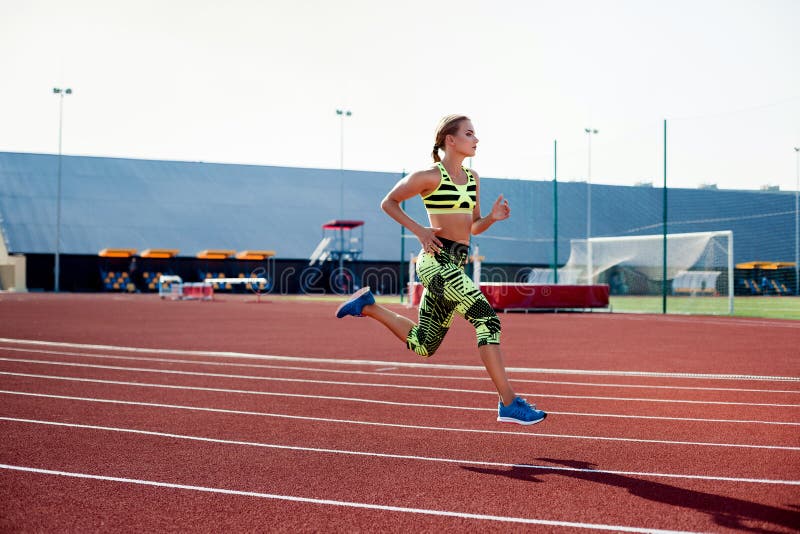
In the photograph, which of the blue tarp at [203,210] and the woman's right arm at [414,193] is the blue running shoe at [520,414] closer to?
the woman's right arm at [414,193]

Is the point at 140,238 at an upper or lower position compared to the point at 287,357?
upper

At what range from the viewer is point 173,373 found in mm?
8938

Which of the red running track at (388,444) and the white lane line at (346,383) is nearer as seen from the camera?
the red running track at (388,444)

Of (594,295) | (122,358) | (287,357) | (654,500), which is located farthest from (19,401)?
(594,295)

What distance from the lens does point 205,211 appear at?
50406 mm

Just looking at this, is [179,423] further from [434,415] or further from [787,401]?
[787,401]

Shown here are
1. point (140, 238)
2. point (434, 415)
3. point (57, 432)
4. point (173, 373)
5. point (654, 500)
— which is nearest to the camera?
point (654, 500)

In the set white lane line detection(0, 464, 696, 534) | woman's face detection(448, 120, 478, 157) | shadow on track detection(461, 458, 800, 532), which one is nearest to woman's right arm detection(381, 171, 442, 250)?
woman's face detection(448, 120, 478, 157)

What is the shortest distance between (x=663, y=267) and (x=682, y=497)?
75.1ft

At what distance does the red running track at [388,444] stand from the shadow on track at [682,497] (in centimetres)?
2

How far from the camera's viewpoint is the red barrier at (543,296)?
25688mm

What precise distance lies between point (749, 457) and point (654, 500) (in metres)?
1.24

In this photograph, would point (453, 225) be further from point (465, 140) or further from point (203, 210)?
point (203, 210)

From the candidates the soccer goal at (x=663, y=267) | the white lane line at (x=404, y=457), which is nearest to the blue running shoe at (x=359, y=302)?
the white lane line at (x=404, y=457)
